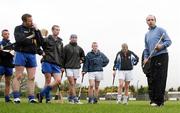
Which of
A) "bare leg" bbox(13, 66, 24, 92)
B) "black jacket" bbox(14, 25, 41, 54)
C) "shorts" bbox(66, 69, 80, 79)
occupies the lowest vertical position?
"bare leg" bbox(13, 66, 24, 92)

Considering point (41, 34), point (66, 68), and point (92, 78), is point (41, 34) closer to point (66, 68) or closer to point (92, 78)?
point (66, 68)

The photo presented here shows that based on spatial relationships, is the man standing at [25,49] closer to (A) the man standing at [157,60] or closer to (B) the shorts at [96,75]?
(A) the man standing at [157,60]

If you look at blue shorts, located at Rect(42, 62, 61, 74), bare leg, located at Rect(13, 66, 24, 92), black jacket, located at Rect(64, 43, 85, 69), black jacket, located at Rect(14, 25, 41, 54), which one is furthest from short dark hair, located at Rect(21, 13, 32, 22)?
black jacket, located at Rect(64, 43, 85, 69)

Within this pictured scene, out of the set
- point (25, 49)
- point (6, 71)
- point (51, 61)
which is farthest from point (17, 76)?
point (6, 71)

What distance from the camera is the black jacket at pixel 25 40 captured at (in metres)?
13.4

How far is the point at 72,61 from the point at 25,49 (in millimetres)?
4249

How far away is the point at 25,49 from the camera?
1353 centimetres

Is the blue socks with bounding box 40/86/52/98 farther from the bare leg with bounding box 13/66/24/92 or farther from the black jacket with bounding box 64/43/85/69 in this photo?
the black jacket with bounding box 64/43/85/69

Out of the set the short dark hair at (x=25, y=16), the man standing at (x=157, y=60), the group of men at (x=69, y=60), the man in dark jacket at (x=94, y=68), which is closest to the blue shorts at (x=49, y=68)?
the group of men at (x=69, y=60)

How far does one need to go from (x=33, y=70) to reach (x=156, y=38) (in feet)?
11.1

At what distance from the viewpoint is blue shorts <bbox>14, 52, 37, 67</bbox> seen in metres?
13.4

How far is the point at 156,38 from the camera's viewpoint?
12766 millimetres

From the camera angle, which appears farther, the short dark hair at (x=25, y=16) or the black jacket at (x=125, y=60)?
the black jacket at (x=125, y=60)

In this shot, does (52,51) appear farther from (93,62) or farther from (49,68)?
(93,62)
